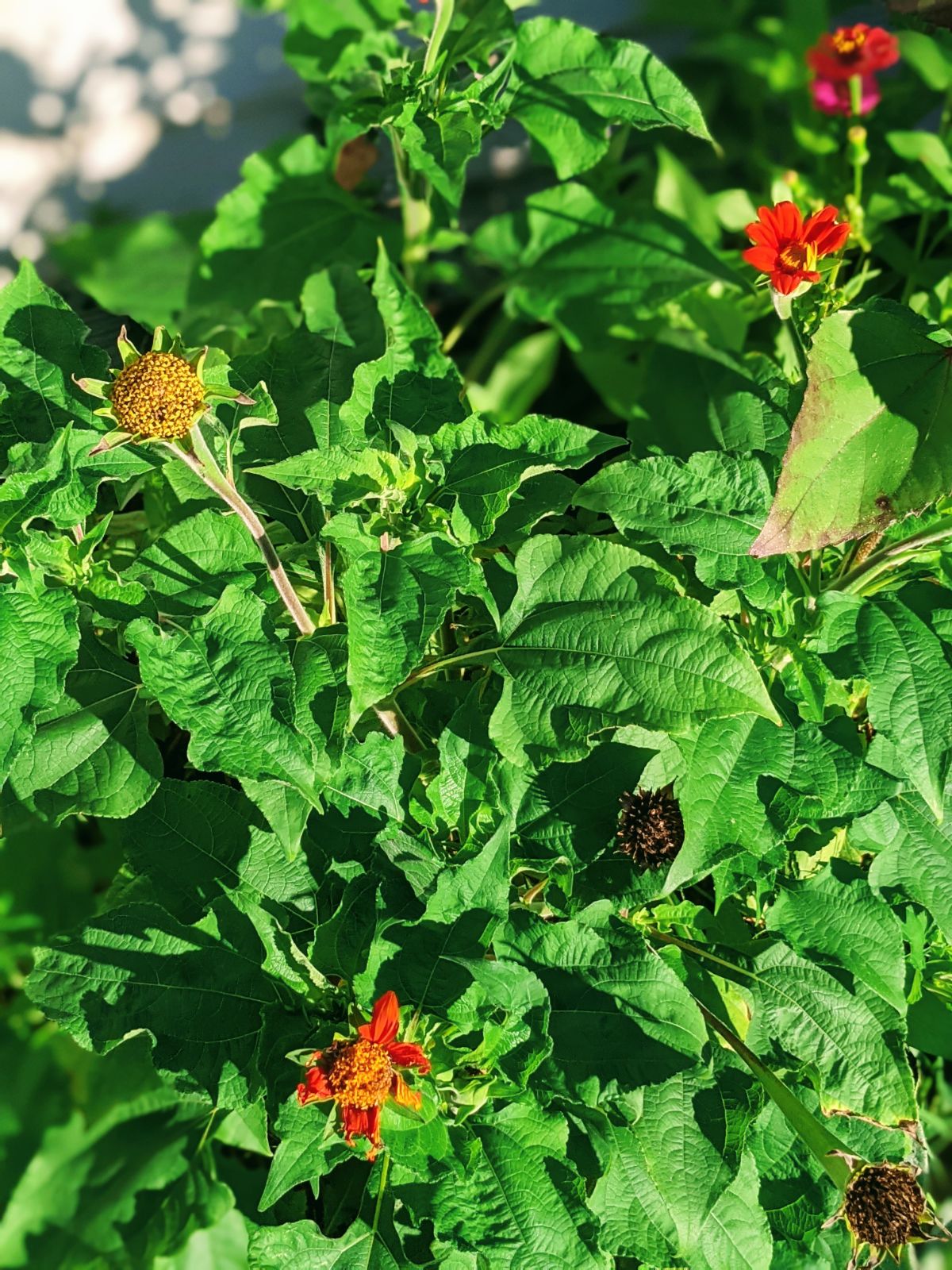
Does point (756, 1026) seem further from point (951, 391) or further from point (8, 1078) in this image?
point (8, 1078)

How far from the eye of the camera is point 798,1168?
911mm

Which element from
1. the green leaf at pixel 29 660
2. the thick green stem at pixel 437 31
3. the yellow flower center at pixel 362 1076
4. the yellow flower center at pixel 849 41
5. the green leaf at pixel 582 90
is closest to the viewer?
the yellow flower center at pixel 362 1076

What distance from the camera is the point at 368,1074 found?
2.14 feet

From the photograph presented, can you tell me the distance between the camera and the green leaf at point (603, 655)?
0.74 m

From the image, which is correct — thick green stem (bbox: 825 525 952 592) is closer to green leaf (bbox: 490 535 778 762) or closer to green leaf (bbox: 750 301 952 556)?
green leaf (bbox: 750 301 952 556)

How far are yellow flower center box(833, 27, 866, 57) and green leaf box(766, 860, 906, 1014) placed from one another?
3.26ft

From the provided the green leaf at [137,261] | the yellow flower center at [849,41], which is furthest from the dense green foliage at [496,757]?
the green leaf at [137,261]

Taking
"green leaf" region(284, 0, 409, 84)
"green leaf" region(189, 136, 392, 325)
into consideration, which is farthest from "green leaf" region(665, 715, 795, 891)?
"green leaf" region(284, 0, 409, 84)

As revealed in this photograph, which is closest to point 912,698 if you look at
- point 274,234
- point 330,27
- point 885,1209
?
point 885,1209

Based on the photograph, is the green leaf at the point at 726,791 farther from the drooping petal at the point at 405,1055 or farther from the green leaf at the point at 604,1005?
the drooping petal at the point at 405,1055

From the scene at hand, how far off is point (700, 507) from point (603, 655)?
15 cm

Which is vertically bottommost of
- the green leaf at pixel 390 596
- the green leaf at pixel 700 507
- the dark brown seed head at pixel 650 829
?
the dark brown seed head at pixel 650 829

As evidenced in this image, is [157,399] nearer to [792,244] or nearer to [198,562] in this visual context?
[198,562]

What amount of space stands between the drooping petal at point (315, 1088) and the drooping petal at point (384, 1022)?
34mm
